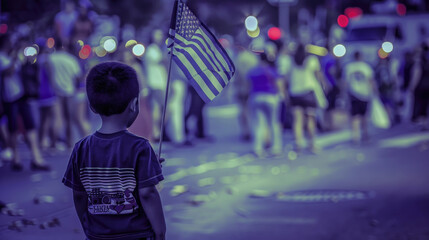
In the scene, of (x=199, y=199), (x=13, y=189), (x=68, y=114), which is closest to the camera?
(x=199, y=199)

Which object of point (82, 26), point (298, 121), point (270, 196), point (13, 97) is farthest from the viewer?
point (82, 26)

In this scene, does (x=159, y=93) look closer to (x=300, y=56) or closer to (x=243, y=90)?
(x=243, y=90)

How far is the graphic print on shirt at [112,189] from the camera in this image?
9.85 ft

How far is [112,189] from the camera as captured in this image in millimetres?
3025

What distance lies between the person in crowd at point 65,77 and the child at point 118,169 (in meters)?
8.27

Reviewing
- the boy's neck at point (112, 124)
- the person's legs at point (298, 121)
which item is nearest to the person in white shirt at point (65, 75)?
the person's legs at point (298, 121)

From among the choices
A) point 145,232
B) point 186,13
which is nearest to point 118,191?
point 145,232

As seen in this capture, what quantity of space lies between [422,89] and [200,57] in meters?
12.1

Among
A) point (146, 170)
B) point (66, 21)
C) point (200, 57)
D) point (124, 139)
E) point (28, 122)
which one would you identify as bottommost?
point (28, 122)

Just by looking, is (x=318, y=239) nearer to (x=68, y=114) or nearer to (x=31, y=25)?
(x=68, y=114)

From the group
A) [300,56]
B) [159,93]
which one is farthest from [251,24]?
[300,56]

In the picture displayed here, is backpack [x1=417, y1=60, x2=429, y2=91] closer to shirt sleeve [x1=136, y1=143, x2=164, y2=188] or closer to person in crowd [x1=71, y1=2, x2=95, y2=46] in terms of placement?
person in crowd [x1=71, y1=2, x2=95, y2=46]

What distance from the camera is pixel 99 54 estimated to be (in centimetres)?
2045

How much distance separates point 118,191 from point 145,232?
215mm
